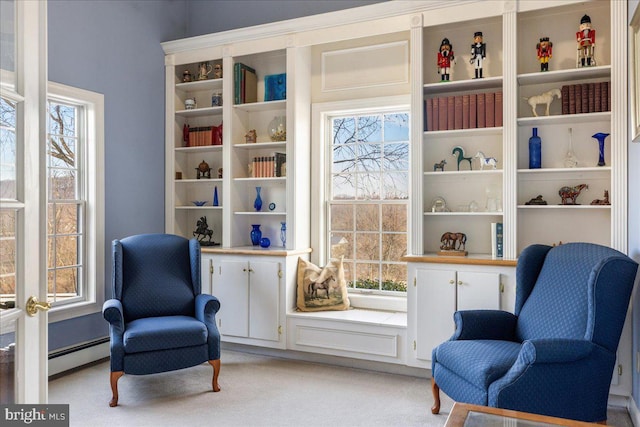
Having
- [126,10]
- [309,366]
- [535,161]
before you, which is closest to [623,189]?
[535,161]

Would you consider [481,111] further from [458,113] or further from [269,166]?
[269,166]

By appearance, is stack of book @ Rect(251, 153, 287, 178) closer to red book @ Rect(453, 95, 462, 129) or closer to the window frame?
the window frame

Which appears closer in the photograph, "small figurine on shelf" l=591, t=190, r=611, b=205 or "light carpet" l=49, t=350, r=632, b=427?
"light carpet" l=49, t=350, r=632, b=427

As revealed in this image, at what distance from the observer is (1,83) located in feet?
4.79

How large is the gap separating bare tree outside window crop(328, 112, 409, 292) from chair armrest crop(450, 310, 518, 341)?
50.9 inches

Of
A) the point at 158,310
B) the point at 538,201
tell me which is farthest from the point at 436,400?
the point at 158,310

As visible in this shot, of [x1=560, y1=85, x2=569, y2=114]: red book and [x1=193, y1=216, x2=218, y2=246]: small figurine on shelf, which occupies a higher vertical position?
[x1=560, y1=85, x2=569, y2=114]: red book

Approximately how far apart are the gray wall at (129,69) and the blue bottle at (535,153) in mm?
1847

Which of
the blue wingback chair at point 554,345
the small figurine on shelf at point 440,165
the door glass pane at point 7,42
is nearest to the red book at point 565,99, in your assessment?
the small figurine on shelf at point 440,165

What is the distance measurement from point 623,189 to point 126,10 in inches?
165

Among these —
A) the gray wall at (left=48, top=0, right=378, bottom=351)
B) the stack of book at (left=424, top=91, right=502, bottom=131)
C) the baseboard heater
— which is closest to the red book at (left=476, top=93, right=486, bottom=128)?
the stack of book at (left=424, top=91, right=502, bottom=131)

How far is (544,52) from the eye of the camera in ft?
11.6

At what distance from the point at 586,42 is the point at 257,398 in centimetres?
326

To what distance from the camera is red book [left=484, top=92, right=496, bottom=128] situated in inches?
144
